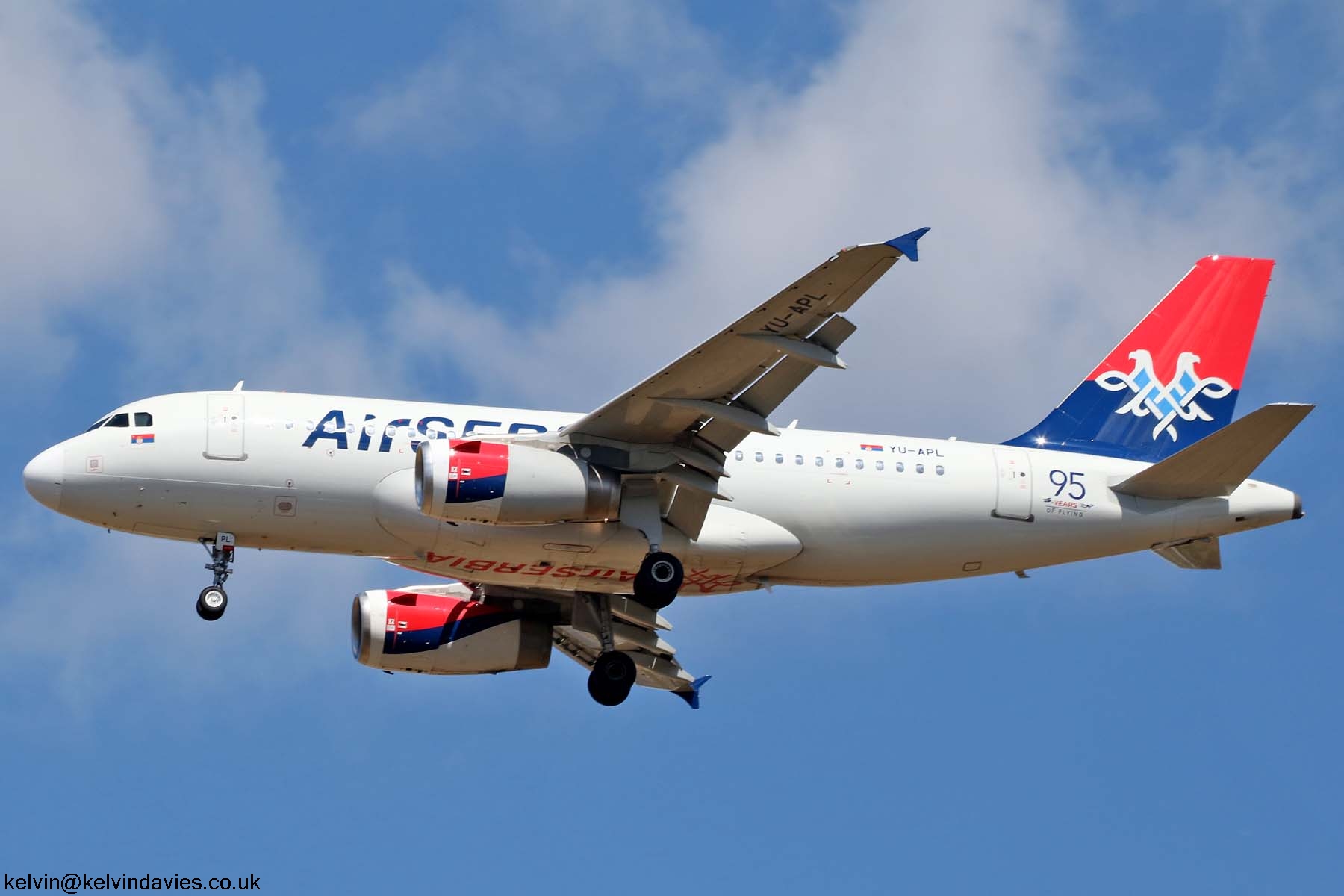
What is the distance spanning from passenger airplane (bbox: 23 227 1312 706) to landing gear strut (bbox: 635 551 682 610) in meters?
0.04

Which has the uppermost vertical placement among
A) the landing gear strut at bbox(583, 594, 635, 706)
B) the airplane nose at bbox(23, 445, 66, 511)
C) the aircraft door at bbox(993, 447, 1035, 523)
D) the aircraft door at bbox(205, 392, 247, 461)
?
the aircraft door at bbox(993, 447, 1035, 523)

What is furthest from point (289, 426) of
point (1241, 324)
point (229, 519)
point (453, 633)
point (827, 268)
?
point (1241, 324)

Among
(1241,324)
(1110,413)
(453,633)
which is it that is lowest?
(453,633)

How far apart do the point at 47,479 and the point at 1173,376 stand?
2448 centimetres

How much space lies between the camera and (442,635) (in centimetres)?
4250

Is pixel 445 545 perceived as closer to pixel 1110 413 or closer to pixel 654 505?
pixel 654 505

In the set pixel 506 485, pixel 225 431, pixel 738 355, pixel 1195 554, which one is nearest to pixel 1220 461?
pixel 1195 554

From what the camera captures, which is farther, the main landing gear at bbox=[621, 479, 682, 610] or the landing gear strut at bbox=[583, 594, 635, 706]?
the landing gear strut at bbox=[583, 594, 635, 706]

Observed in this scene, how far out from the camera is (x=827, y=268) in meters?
32.2

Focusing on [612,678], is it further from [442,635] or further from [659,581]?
[442,635]

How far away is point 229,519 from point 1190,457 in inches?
749

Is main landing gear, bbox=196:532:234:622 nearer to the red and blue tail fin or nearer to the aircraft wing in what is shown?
the aircraft wing

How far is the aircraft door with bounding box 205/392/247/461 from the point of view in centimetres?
3634

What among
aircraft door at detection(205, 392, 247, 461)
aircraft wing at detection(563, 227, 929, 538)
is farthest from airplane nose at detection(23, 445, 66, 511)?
aircraft wing at detection(563, 227, 929, 538)
